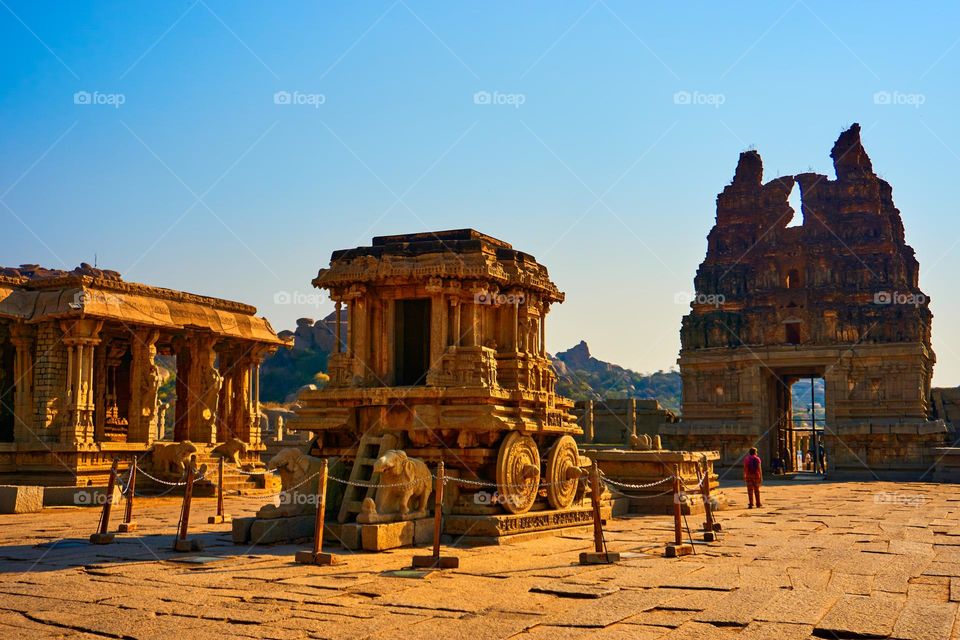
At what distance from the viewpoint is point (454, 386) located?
1331 cm

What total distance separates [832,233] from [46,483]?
31045 mm

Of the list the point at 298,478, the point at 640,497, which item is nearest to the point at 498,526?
the point at 298,478


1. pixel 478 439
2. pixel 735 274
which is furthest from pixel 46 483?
pixel 735 274

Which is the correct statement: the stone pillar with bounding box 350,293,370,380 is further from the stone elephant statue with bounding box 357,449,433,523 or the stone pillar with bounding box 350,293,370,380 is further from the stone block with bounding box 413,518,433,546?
the stone block with bounding box 413,518,433,546

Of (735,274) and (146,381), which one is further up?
(735,274)

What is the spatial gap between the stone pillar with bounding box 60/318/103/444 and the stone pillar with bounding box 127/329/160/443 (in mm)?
1594

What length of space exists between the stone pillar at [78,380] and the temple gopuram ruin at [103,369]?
2cm

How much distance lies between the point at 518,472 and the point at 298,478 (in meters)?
3.11

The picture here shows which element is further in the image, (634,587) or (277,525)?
(277,525)

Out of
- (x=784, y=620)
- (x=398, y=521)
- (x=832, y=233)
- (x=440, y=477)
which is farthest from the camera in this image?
(x=832, y=233)

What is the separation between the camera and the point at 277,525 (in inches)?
480

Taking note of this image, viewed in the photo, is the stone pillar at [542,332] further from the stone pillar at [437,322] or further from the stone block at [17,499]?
the stone block at [17,499]

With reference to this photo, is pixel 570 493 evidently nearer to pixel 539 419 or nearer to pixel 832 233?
pixel 539 419

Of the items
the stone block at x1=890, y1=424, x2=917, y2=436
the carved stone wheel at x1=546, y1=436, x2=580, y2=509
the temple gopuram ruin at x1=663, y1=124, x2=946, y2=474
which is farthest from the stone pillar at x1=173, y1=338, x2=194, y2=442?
the stone block at x1=890, y1=424, x2=917, y2=436
